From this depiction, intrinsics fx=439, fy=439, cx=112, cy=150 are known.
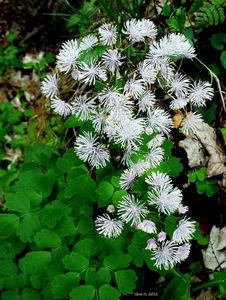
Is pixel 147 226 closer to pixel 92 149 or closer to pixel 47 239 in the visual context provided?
pixel 92 149

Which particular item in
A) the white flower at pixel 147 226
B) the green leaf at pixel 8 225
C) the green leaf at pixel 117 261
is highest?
the white flower at pixel 147 226

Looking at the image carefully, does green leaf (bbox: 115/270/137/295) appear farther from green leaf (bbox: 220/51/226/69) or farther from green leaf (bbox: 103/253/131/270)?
green leaf (bbox: 220/51/226/69)

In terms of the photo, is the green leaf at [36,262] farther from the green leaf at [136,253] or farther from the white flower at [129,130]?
the white flower at [129,130]

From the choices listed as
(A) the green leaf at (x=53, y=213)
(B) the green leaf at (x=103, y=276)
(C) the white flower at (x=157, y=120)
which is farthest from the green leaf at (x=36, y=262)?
(C) the white flower at (x=157, y=120)

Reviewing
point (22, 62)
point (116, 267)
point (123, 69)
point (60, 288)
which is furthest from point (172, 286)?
point (22, 62)

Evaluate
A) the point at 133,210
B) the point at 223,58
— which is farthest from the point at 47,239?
the point at 223,58

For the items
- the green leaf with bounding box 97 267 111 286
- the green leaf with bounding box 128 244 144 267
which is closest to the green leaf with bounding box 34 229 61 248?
the green leaf with bounding box 97 267 111 286
